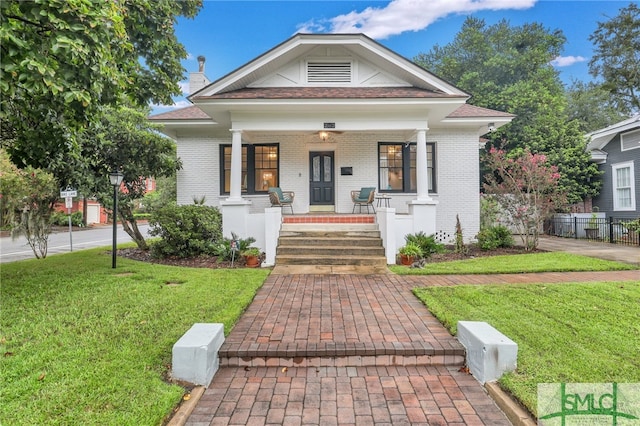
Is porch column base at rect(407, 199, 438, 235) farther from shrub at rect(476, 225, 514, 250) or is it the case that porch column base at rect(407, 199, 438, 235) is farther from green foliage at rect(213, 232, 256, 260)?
green foliage at rect(213, 232, 256, 260)

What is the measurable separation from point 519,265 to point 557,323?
375 cm

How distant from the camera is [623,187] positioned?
13672 millimetres

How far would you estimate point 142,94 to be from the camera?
6.99 metres

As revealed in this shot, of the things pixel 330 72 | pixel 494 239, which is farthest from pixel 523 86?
pixel 330 72

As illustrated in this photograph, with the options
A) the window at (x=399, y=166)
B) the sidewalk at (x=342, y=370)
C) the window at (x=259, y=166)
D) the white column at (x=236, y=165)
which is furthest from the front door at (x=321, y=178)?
the sidewalk at (x=342, y=370)

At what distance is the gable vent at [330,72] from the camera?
10172 millimetres

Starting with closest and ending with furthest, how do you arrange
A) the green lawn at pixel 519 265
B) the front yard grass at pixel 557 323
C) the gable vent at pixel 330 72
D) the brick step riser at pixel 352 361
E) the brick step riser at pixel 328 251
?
1. the front yard grass at pixel 557 323
2. the brick step riser at pixel 352 361
3. the green lawn at pixel 519 265
4. the brick step riser at pixel 328 251
5. the gable vent at pixel 330 72

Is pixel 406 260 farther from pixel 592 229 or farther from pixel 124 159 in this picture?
pixel 592 229

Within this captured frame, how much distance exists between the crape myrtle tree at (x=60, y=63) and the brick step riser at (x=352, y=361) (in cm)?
348

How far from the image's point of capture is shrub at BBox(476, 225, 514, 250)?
9.70 metres

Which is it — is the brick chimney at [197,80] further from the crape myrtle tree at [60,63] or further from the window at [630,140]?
the window at [630,140]

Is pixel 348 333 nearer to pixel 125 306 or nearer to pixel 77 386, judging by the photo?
pixel 77 386

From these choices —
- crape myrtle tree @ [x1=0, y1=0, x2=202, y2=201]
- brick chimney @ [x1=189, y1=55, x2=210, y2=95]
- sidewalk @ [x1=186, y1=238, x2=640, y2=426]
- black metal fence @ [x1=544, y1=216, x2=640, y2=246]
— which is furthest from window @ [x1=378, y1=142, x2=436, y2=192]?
brick chimney @ [x1=189, y1=55, x2=210, y2=95]

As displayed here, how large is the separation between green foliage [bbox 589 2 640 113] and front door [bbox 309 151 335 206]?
2482cm
